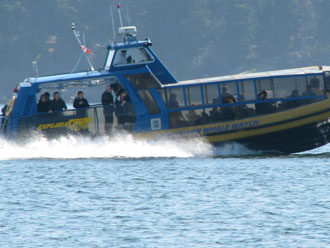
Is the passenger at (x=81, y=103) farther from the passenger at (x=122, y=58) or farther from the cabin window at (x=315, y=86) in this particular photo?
the cabin window at (x=315, y=86)

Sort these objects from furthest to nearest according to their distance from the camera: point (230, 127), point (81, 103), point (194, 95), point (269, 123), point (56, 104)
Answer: point (81, 103), point (56, 104), point (194, 95), point (230, 127), point (269, 123)

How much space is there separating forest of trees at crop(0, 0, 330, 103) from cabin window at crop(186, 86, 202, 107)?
101m

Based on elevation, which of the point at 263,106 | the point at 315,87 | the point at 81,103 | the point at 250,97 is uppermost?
the point at 81,103

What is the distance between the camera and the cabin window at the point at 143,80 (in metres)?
24.3

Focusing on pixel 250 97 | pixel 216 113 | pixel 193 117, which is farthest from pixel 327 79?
pixel 193 117

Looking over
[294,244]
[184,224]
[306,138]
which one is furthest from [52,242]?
[306,138]

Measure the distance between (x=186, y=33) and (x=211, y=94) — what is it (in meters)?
110

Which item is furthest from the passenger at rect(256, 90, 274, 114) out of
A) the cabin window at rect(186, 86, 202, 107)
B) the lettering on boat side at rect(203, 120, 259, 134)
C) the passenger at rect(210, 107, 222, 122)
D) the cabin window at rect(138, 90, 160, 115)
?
the cabin window at rect(138, 90, 160, 115)

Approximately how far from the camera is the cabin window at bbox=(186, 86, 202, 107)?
2398 centimetres

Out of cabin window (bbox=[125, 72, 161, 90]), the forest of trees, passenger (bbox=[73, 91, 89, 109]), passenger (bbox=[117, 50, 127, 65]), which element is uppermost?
the forest of trees

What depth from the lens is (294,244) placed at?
1543cm

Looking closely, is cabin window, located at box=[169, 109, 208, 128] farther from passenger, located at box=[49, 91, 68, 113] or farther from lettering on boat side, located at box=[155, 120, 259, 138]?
passenger, located at box=[49, 91, 68, 113]

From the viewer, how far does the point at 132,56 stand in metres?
24.8

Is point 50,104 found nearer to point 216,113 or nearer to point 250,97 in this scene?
point 216,113
